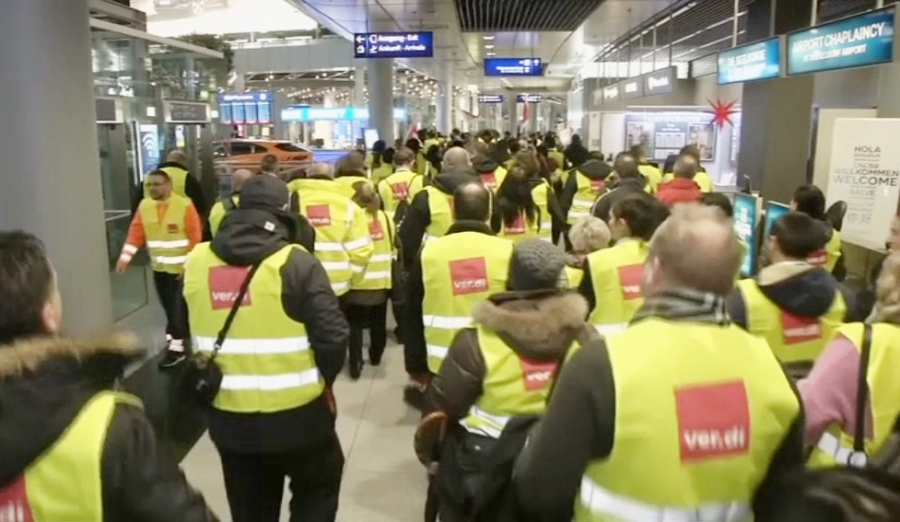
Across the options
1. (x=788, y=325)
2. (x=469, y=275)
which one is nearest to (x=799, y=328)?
(x=788, y=325)

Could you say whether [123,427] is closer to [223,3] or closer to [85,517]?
Answer: [85,517]

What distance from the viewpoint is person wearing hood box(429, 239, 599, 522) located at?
9.03ft

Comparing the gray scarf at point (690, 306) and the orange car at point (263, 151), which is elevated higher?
the gray scarf at point (690, 306)

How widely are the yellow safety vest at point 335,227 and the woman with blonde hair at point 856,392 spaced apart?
4057 mm

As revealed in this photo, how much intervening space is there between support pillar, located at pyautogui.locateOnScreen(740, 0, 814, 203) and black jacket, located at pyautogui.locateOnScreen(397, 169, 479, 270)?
5853 millimetres

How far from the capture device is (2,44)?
4445 millimetres

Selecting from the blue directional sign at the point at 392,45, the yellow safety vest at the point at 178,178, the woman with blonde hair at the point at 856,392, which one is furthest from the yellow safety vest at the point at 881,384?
the blue directional sign at the point at 392,45

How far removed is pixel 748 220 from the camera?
22.1ft

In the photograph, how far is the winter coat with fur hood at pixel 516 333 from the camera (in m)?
2.74

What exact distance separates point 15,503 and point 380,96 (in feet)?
65.9

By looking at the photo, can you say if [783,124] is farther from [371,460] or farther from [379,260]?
[371,460]

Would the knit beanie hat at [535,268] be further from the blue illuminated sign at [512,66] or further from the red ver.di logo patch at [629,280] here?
the blue illuminated sign at [512,66]

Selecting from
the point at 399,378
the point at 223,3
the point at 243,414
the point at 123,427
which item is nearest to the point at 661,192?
the point at 399,378

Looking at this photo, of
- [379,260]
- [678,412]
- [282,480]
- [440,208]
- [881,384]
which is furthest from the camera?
[379,260]
